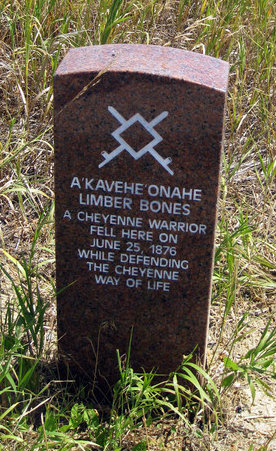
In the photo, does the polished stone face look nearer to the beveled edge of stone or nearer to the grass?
the beveled edge of stone

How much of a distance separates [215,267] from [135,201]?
91 centimetres

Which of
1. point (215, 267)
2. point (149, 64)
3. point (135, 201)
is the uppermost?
point (149, 64)

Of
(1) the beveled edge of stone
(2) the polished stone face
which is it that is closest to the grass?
(2) the polished stone face

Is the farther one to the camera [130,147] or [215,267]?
[215,267]

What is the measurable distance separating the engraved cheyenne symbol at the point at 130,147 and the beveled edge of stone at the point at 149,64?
139 mm

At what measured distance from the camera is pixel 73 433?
215 cm

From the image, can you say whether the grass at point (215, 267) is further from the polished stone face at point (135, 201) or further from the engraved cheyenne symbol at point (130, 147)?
the engraved cheyenne symbol at point (130, 147)

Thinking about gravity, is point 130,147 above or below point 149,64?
below

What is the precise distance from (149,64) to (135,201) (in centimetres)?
47

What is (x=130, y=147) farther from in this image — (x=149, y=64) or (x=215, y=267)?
(x=215, y=267)

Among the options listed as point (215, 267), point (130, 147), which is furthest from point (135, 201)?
point (215, 267)

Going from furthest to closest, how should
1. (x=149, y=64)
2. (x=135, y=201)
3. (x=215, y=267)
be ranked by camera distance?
(x=215, y=267) < (x=135, y=201) < (x=149, y=64)

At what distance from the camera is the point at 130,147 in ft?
7.17

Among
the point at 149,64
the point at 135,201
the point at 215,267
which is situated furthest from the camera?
the point at 215,267
